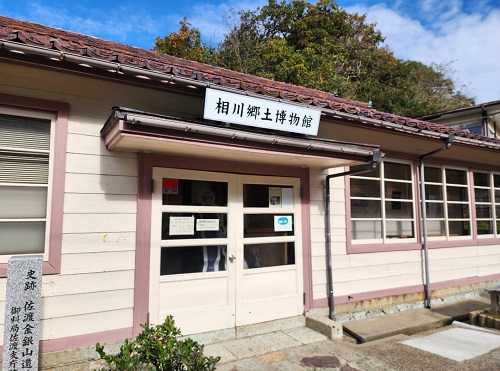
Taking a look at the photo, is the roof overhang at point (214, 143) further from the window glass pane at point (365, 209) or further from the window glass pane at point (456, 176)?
the window glass pane at point (456, 176)

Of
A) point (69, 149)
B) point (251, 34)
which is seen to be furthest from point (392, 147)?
point (251, 34)

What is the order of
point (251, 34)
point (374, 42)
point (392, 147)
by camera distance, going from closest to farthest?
point (392, 147) < point (251, 34) < point (374, 42)

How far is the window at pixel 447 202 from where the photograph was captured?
24.3 ft

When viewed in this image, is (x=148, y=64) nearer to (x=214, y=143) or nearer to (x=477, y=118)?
(x=214, y=143)

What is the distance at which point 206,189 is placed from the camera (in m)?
4.73

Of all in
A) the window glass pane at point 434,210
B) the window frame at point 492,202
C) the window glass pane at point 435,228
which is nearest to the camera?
the window glass pane at point 435,228

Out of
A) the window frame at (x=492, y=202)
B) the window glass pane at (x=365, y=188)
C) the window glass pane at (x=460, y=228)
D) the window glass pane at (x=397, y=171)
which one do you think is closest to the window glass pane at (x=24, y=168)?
the window glass pane at (x=365, y=188)

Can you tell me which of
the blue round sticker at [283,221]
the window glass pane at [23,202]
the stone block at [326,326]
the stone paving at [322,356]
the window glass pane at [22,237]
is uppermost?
the window glass pane at [23,202]

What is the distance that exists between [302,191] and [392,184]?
243cm

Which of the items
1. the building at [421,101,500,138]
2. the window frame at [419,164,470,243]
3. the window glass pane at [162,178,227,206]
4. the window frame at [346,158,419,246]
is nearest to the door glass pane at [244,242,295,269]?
the window glass pane at [162,178,227,206]

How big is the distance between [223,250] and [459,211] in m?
6.31

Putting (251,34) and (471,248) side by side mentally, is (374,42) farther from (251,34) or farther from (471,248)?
(471,248)

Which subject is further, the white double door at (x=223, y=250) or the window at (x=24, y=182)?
the white double door at (x=223, y=250)

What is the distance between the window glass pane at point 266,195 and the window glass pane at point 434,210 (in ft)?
12.5
